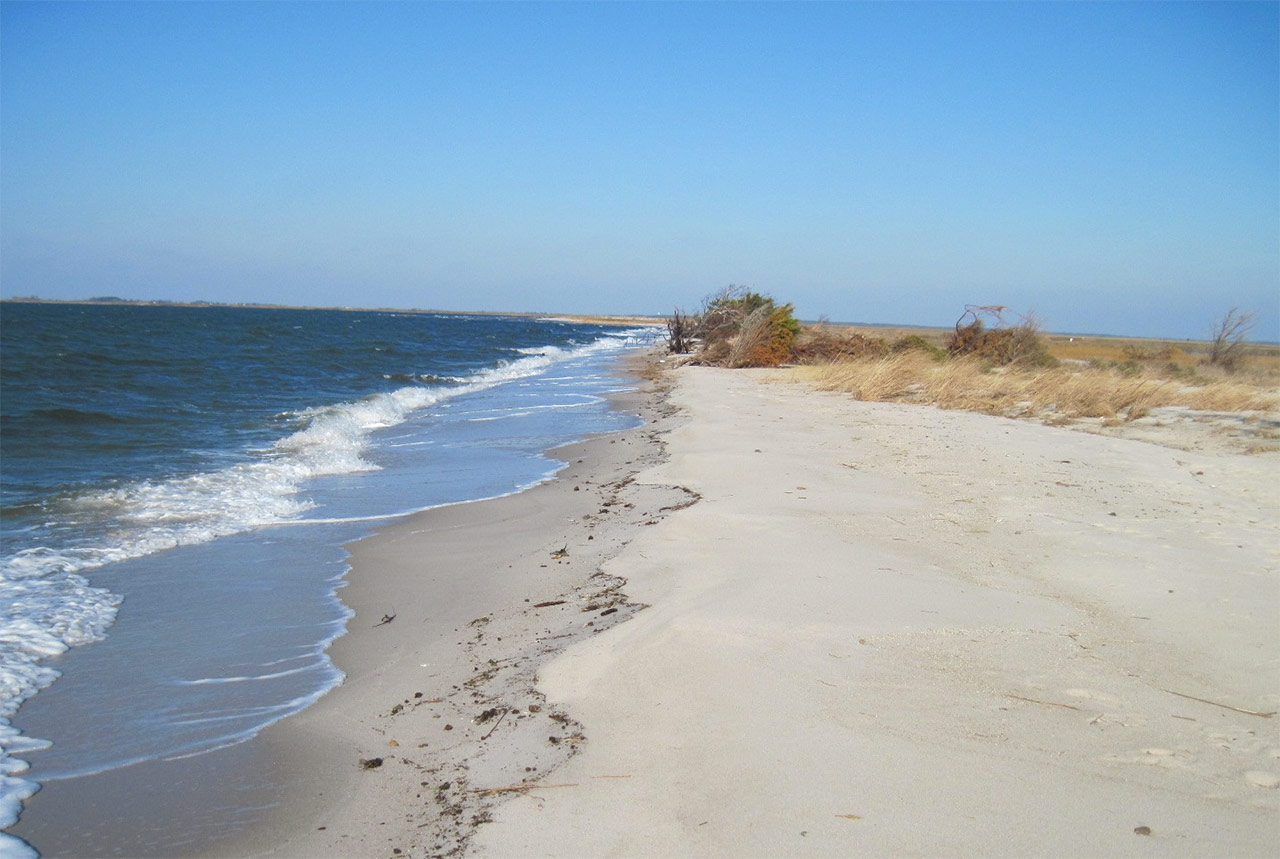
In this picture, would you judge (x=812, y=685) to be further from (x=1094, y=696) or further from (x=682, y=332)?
(x=682, y=332)

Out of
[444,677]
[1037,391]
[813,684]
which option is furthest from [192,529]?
[1037,391]

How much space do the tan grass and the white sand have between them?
6.15 metres

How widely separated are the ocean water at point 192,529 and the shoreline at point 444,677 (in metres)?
0.29

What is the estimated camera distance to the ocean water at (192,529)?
12.9ft

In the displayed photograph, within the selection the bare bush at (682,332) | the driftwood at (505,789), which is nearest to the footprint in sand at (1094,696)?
the driftwood at (505,789)

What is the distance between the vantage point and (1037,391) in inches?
544

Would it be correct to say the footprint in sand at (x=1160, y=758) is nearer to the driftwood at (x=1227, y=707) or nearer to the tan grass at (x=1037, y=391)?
the driftwood at (x=1227, y=707)

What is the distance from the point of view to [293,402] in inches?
726

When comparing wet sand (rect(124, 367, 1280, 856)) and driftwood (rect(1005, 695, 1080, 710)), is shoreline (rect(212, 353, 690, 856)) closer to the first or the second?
wet sand (rect(124, 367, 1280, 856))

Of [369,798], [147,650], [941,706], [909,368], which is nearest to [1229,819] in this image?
[941,706]

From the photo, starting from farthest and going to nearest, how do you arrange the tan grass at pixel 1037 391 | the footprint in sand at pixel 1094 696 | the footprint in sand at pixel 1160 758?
the tan grass at pixel 1037 391 → the footprint in sand at pixel 1094 696 → the footprint in sand at pixel 1160 758

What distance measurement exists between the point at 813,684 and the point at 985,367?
693 inches

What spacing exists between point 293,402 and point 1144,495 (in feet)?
54.3

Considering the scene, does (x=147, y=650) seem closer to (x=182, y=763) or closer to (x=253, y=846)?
(x=182, y=763)
